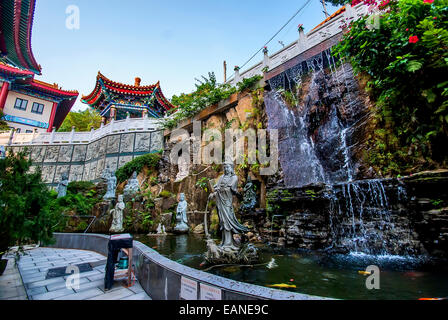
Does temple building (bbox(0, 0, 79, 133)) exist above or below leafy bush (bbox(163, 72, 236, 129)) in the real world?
above

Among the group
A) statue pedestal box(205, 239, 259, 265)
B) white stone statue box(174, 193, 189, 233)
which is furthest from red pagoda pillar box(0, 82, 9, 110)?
statue pedestal box(205, 239, 259, 265)

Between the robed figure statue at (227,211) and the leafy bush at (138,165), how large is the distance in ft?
36.4

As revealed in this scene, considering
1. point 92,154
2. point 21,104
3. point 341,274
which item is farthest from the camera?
point 21,104

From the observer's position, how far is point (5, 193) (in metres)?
2.43

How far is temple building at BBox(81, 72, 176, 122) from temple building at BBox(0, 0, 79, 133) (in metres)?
5.37

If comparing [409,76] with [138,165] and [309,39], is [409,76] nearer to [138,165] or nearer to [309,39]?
[309,39]

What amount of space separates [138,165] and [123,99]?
34.3 ft

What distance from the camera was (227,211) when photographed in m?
5.01

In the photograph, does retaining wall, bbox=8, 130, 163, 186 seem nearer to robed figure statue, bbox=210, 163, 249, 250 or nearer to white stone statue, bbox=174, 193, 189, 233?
white stone statue, bbox=174, 193, 189, 233

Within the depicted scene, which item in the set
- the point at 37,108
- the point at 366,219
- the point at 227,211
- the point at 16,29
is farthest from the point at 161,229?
the point at 37,108

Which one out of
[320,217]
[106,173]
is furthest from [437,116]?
[106,173]

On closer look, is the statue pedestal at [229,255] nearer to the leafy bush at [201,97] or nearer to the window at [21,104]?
the leafy bush at [201,97]

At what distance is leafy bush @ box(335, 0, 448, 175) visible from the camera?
196 inches

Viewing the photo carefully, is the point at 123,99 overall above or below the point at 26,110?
below
